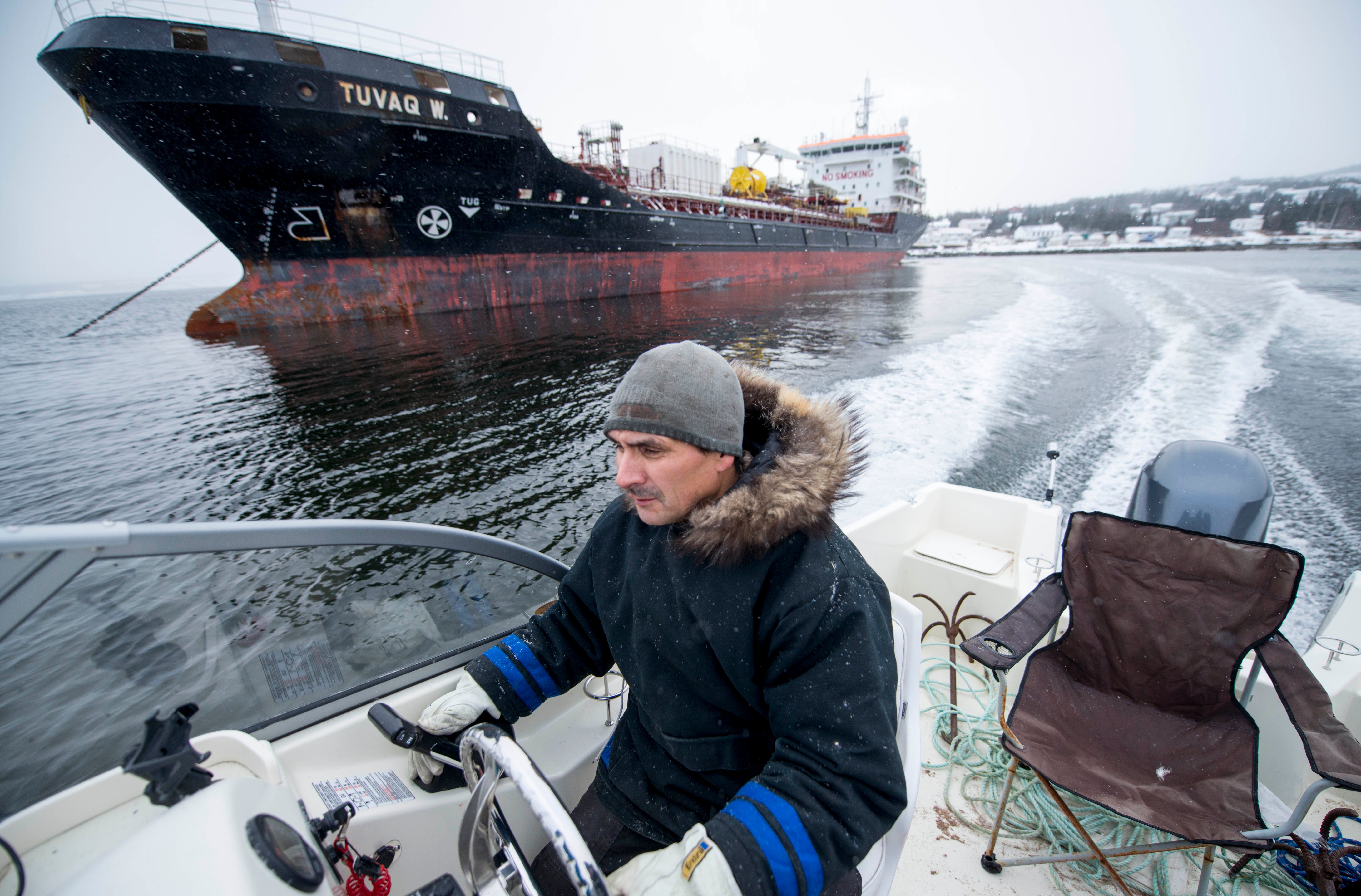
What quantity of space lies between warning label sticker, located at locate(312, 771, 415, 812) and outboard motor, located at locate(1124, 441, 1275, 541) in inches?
114

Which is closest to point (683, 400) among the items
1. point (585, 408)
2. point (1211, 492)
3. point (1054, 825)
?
point (1054, 825)

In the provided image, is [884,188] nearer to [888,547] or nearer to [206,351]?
[206,351]

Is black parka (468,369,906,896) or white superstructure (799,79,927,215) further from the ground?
white superstructure (799,79,927,215)

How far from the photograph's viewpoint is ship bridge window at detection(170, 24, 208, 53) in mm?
10180

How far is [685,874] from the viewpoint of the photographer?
3.26 feet

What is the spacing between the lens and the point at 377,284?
14336mm

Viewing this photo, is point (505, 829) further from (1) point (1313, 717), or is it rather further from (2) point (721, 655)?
(1) point (1313, 717)

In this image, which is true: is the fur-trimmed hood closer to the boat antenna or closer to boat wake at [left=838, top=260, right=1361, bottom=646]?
the boat antenna

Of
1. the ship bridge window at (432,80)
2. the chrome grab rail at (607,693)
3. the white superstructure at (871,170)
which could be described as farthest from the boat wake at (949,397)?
the white superstructure at (871,170)

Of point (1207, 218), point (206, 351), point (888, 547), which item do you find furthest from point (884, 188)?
point (888, 547)

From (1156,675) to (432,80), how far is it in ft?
52.7

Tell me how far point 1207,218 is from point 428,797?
64.5m

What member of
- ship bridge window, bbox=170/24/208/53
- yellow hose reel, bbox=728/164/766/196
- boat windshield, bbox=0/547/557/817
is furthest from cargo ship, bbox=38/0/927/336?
boat windshield, bbox=0/547/557/817

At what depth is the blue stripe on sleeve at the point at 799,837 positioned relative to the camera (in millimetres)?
983
